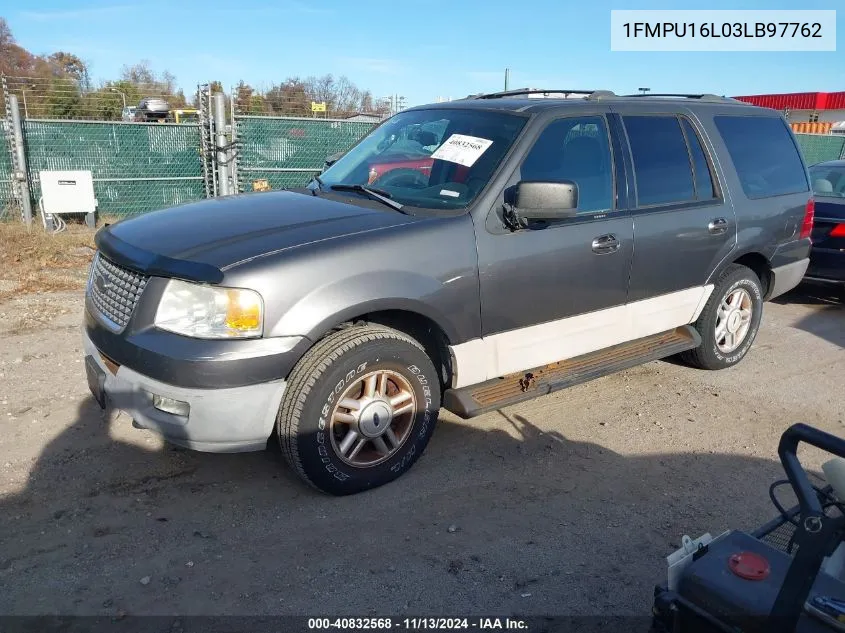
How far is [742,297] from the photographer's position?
5469 mm

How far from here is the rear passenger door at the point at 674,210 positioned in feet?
14.6

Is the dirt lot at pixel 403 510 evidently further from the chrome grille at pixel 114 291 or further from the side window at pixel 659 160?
the side window at pixel 659 160

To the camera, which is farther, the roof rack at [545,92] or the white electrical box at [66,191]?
the white electrical box at [66,191]

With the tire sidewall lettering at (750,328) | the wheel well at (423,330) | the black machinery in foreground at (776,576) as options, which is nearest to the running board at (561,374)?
the wheel well at (423,330)

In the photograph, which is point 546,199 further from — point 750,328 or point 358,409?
point 750,328

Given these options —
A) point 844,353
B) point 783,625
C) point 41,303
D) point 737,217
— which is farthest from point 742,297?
point 41,303

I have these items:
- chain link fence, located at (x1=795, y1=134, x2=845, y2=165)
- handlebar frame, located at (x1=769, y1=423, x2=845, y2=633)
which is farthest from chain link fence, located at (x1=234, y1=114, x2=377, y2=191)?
chain link fence, located at (x1=795, y1=134, x2=845, y2=165)

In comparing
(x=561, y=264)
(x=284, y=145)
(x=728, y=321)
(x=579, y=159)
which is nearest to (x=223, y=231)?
(x=561, y=264)

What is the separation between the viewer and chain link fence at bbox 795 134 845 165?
18.7m

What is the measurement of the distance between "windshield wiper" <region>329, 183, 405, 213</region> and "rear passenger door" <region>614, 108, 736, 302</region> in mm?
1580

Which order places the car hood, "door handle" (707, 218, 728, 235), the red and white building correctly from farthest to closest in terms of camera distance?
the red and white building, "door handle" (707, 218, 728, 235), the car hood

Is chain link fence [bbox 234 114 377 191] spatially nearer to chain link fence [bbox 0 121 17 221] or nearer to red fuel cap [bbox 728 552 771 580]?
chain link fence [bbox 0 121 17 221]

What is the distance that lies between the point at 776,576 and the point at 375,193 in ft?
9.34

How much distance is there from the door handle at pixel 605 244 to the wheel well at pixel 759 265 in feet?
5.31
